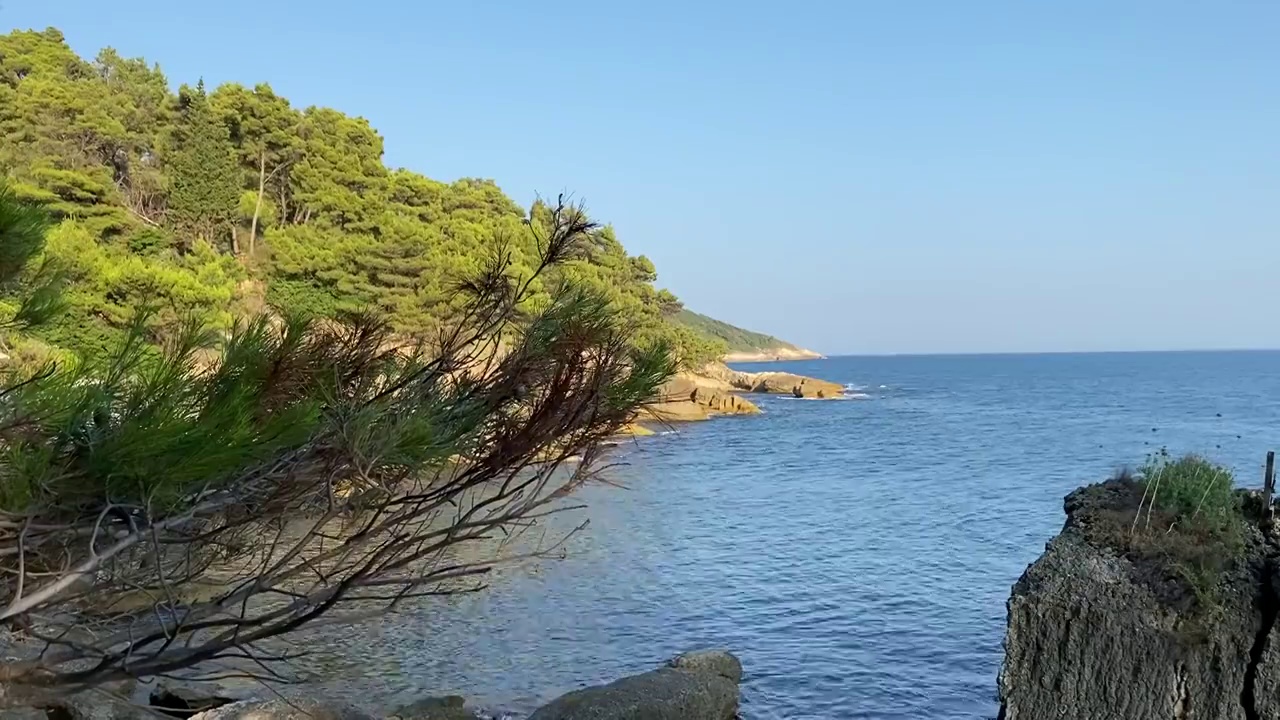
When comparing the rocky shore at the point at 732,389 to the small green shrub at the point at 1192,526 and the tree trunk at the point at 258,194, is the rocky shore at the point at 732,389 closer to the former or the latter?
the tree trunk at the point at 258,194

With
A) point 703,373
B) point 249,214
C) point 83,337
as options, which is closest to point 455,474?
point 83,337

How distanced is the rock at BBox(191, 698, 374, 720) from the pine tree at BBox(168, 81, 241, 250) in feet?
102

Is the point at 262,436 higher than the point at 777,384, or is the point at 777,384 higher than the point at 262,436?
the point at 262,436

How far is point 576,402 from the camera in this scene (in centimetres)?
371

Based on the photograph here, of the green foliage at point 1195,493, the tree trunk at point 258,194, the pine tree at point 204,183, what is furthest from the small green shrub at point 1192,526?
the pine tree at point 204,183

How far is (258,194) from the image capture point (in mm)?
39094

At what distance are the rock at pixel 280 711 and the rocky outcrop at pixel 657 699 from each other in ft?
6.55

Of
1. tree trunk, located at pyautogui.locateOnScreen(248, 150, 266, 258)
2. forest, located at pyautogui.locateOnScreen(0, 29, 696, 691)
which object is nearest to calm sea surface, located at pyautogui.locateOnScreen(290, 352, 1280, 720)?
forest, located at pyautogui.locateOnScreen(0, 29, 696, 691)

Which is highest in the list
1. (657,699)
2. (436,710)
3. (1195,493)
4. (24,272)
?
(24,272)

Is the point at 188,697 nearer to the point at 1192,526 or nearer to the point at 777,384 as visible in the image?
the point at 1192,526

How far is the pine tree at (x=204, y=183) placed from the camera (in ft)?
119

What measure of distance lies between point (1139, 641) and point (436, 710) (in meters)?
6.47

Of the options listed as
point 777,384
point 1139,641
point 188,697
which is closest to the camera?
point 1139,641

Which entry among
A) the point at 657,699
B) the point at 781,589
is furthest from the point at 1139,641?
the point at 781,589
